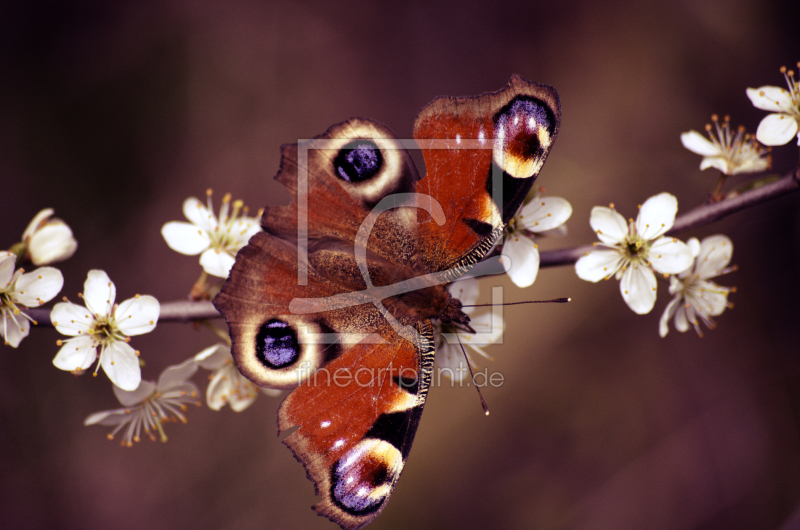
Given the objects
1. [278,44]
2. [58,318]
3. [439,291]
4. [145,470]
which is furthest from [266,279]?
[278,44]

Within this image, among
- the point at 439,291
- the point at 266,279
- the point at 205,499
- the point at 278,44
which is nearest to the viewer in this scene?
the point at 266,279

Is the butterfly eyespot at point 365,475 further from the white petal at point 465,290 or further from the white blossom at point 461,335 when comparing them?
the white petal at point 465,290

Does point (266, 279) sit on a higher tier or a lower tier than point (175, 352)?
higher

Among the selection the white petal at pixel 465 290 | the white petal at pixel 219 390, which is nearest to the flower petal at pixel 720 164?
the white petal at pixel 465 290

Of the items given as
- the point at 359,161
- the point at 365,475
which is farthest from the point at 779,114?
the point at 365,475

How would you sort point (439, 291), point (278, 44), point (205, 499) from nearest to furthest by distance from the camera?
point (439, 291)
point (205, 499)
point (278, 44)

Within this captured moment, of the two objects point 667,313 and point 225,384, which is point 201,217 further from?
point 667,313

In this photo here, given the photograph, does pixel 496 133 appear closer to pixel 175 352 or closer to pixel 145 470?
pixel 175 352
